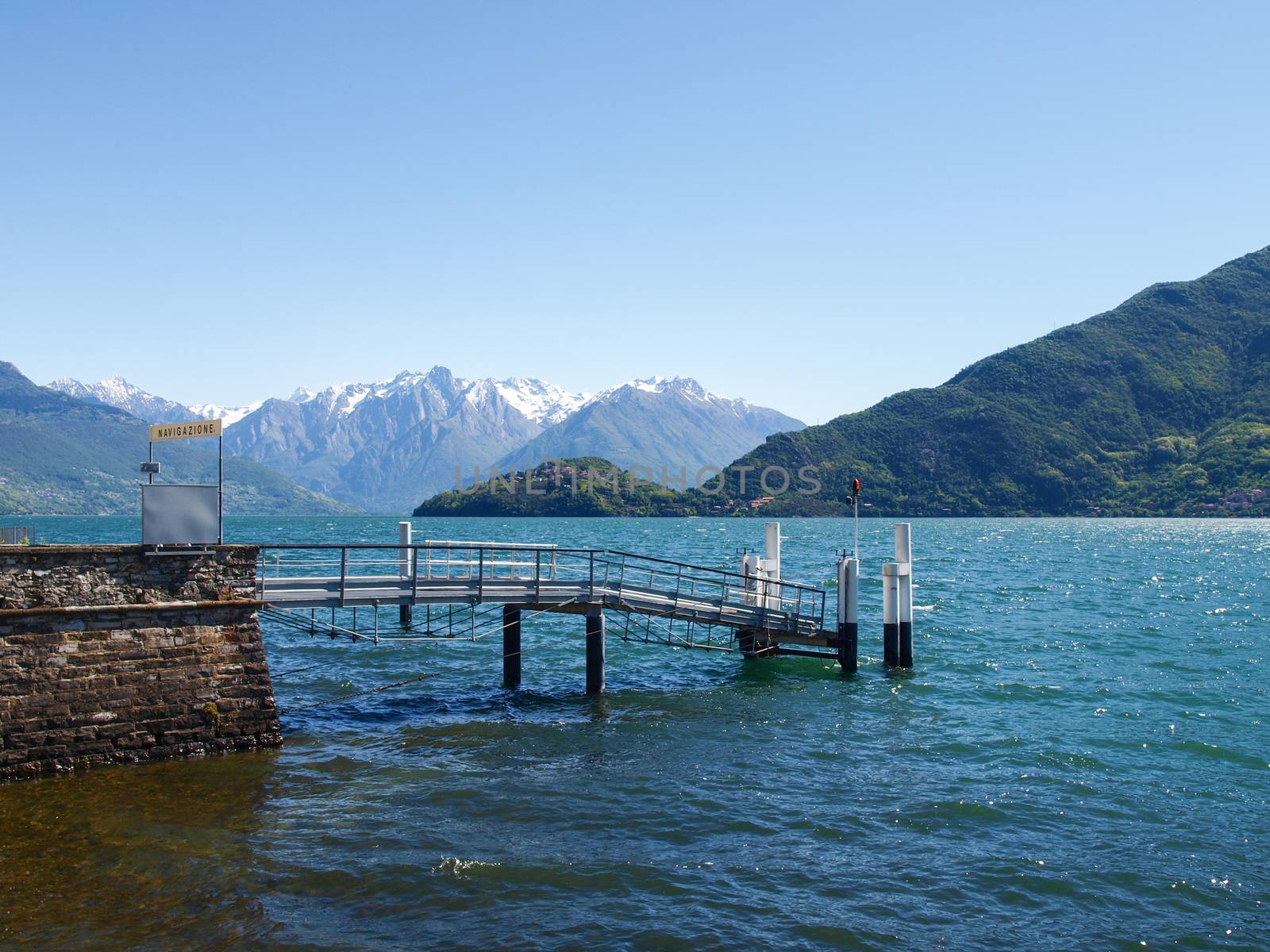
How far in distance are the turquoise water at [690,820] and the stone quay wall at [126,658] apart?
2.10 feet

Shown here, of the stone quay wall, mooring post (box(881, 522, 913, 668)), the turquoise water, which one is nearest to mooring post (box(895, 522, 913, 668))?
mooring post (box(881, 522, 913, 668))

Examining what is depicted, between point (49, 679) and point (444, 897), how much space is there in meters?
8.87

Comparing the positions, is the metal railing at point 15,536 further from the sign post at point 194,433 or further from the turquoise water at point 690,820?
the turquoise water at point 690,820

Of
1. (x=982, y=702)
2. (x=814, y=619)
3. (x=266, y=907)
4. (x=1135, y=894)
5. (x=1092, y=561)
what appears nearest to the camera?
(x=266, y=907)

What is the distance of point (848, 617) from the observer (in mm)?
29672

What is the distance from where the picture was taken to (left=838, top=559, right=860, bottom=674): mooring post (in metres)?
29.5

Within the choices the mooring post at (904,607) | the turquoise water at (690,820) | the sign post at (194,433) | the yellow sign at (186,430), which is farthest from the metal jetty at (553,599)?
the yellow sign at (186,430)

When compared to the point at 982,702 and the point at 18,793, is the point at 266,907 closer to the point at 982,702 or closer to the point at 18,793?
the point at 18,793

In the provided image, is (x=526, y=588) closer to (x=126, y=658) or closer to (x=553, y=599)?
(x=553, y=599)

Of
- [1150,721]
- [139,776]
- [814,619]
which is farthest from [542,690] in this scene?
[1150,721]

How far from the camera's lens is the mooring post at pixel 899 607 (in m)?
29.8

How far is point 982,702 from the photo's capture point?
2595cm

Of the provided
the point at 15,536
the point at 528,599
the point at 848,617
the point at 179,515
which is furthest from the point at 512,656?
the point at 15,536

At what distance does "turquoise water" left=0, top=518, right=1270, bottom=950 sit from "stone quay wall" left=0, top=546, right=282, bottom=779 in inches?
25.2
